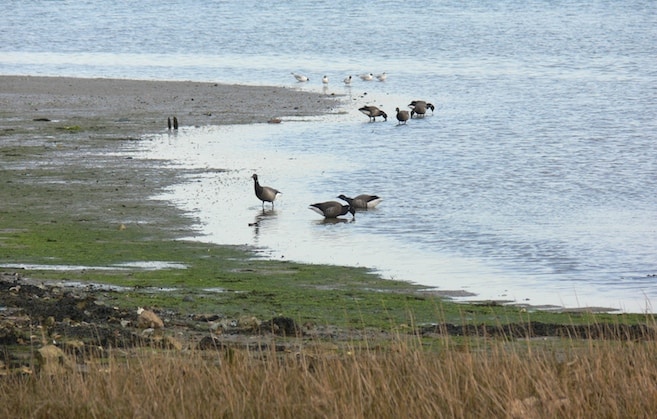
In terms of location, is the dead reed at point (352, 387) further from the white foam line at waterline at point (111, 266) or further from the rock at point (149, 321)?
the white foam line at waterline at point (111, 266)

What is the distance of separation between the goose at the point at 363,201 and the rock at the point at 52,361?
10.7m

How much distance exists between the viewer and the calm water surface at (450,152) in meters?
16.0

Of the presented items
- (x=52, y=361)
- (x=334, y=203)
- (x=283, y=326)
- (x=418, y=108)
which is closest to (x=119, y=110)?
(x=418, y=108)

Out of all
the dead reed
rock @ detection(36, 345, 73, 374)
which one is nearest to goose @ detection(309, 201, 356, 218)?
rock @ detection(36, 345, 73, 374)

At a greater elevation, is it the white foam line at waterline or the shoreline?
the white foam line at waterline

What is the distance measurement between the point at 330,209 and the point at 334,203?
144 millimetres

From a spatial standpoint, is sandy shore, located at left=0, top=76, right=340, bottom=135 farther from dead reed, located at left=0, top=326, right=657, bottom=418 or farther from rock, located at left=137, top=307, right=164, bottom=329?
dead reed, located at left=0, top=326, right=657, bottom=418

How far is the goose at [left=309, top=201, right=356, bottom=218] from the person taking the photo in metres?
18.6

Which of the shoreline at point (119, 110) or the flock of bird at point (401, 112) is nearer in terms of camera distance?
the shoreline at point (119, 110)

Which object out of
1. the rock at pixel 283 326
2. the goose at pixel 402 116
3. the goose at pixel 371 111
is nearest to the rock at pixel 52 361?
the rock at pixel 283 326

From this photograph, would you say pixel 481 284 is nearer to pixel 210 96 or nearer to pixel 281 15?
pixel 210 96

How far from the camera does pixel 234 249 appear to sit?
16.2 metres

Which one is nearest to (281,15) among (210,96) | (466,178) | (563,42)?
(563,42)

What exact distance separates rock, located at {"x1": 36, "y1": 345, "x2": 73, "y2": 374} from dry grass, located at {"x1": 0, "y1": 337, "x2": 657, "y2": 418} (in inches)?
3.3
